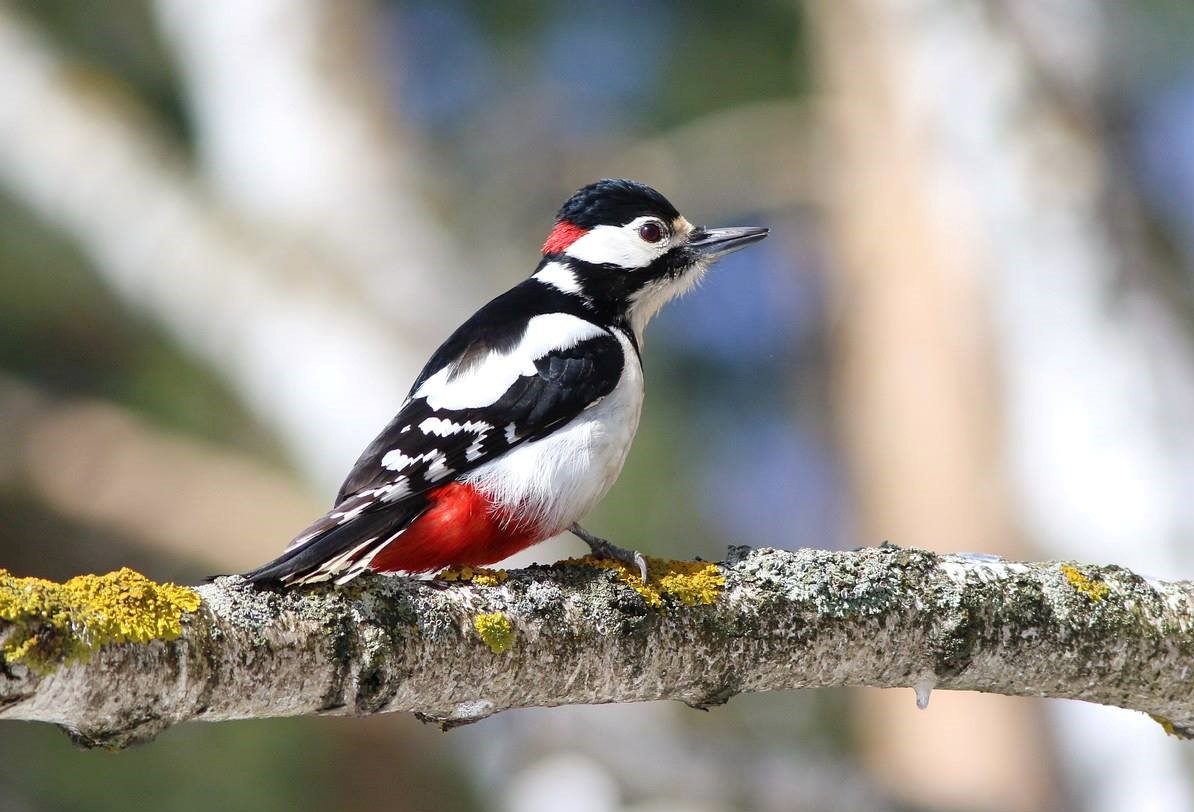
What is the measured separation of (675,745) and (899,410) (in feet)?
10.8

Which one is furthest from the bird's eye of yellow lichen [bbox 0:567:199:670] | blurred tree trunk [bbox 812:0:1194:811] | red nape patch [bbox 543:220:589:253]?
blurred tree trunk [bbox 812:0:1194:811]

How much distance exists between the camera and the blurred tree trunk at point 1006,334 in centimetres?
541

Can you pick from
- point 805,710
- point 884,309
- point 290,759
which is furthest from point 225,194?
point 805,710

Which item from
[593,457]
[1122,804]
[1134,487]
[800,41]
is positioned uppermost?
[800,41]

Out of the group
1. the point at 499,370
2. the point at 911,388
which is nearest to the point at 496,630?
the point at 499,370

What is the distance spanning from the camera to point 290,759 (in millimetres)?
8773

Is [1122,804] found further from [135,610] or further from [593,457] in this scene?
[135,610]

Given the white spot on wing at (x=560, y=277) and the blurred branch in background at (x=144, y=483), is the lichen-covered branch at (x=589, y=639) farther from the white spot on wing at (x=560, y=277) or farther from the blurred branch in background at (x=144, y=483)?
the blurred branch in background at (x=144, y=483)

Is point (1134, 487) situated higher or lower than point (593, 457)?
higher

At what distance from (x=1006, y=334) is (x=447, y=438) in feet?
12.4

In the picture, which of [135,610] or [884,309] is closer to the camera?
[135,610]

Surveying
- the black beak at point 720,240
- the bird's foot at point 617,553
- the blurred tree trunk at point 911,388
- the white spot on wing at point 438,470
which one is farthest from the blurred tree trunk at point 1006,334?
the white spot on wing at point 438,470

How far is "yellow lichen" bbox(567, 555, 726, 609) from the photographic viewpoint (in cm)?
222

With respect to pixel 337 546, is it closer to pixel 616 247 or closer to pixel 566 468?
pixel 566 468
